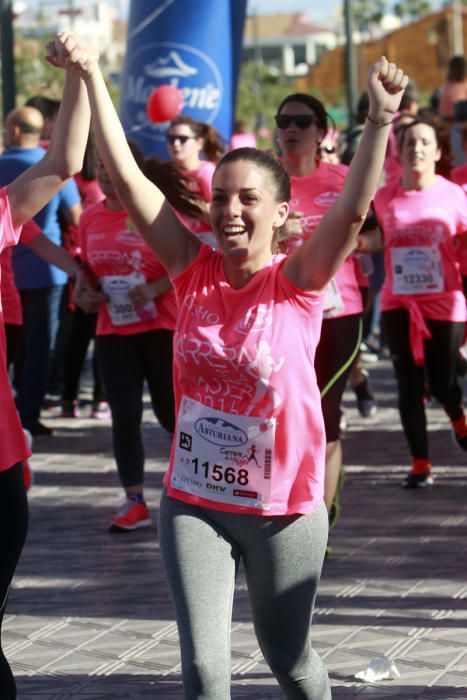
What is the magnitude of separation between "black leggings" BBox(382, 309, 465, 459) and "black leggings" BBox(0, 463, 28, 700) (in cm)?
415

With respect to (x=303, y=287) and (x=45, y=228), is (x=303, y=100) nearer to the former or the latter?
(x=303, y=287)

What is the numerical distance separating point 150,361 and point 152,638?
82.5 inches

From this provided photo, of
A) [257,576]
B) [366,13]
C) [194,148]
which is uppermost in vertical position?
[366,13]

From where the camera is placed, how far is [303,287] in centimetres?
372

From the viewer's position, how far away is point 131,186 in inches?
151

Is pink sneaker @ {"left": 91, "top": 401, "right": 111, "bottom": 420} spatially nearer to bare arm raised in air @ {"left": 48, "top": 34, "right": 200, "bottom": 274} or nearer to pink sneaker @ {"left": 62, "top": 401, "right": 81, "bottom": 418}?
pink sneaker @ {"left": 62, "top": 401, "right": 81, "bottom": 418}

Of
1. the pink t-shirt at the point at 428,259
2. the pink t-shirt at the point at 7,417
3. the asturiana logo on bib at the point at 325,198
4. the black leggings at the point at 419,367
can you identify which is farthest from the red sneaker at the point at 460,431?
the pink t-shirt at the point at 7,417

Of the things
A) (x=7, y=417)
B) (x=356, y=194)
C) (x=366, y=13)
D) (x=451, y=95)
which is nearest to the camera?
(x=356, y=194)

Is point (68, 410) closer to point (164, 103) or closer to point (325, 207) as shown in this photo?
point (164, 103)

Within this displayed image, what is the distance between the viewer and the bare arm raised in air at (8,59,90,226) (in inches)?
161

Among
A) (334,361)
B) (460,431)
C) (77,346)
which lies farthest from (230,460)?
(77,346)

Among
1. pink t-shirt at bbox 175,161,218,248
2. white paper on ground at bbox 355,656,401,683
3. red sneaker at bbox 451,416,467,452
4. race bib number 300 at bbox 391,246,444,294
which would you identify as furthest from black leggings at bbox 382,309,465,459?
white paper on ground at bbox 355,656,401,683

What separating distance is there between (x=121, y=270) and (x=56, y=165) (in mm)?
3304

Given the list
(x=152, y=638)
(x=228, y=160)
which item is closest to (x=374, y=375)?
(x=152, y=638)
